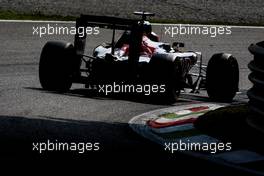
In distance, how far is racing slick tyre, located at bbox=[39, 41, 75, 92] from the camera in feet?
42.3

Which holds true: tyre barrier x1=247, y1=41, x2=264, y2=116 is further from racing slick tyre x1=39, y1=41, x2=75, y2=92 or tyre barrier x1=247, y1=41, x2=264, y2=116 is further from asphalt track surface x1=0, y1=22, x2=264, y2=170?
racing slick tyre x1=39, y1=41, x2=75, y2=92

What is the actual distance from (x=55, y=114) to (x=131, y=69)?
246 centimetres

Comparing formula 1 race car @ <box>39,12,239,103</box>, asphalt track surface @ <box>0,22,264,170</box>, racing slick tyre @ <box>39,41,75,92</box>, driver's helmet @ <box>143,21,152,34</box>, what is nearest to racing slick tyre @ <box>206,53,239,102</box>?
formula 1 race car @ <box>39,12,239,103</box>

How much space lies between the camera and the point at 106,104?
11.8 m

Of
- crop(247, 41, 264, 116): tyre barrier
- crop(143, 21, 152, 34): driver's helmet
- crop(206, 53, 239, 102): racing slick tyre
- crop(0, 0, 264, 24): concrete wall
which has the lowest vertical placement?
crop(0, 0, 264, 24): concrete wall

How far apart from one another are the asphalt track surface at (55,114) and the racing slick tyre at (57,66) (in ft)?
0.67

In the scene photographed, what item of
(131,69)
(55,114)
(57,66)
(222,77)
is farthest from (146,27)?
(55,114)

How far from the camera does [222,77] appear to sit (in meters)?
13.2

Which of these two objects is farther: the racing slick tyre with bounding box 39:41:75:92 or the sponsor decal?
the racing slick tyre with bounding box 39:41:75:92

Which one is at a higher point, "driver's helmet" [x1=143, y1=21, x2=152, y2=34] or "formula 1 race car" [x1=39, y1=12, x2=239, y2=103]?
"driver's helmet" [x1=143, y1=21, x2=152, y2=34]

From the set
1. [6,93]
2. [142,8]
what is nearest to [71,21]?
[142,8]

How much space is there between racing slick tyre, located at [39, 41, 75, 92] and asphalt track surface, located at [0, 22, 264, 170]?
0.20 metres

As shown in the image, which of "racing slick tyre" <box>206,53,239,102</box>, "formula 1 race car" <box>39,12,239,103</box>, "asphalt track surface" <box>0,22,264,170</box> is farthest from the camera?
"racing slick tyre" <box>206,53,239,102</box>

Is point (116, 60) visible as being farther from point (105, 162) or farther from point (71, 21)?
point (71, 21)
